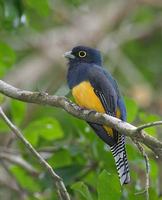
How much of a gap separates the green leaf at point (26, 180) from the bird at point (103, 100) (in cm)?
116

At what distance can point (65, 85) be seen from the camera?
216 inches

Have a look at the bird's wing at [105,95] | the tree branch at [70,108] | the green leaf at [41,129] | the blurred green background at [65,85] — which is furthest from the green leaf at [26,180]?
the tree branch at [70,108]

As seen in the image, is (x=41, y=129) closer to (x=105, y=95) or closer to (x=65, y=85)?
(x=65, y=85)

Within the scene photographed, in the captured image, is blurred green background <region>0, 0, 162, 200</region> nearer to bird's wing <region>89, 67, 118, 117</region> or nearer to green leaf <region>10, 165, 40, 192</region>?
green leaf <region>10, 165, 40, 192</region>

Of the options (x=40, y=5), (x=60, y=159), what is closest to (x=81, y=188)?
(x=60, y=159)

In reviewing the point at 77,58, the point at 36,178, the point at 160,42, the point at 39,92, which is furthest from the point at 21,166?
the point at 160,42

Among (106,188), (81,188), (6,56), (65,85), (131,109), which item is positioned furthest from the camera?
(6,56)

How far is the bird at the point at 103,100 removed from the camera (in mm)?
5043

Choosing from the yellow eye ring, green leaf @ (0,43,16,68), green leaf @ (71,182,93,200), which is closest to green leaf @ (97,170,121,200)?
green leaf @ (71,182,93,200)

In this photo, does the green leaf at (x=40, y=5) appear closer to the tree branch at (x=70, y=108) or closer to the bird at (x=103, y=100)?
the bird at (x=103, y=100)

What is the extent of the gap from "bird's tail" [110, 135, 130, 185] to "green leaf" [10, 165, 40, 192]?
133cm

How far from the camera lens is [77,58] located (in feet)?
19.1

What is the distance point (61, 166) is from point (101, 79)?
949 millimetres

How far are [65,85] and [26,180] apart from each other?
116cm
